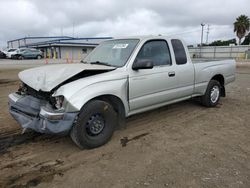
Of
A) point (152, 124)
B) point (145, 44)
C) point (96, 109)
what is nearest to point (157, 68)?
point (145, 44)

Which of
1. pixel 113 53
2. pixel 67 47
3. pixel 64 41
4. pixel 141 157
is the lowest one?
pixel 141 157

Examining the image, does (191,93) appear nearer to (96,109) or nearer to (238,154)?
(238,154)

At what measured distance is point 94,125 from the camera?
4039mm

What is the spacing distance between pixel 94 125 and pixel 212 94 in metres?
3.83

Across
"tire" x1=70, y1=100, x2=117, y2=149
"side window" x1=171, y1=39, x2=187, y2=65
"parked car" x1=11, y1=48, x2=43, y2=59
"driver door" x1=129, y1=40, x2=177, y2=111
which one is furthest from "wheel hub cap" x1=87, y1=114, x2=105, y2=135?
"parked car" x1=11, y1=48, x2=43, y2=59

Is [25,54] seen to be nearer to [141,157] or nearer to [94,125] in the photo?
[94,125]

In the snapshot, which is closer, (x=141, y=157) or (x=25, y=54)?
(x=141, y=157)

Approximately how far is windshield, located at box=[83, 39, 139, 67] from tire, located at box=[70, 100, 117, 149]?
0.96 m

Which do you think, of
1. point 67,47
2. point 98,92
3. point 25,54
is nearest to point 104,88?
point 98,92

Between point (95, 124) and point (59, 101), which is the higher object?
point (59, 101)

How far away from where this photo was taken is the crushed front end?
3623 mm

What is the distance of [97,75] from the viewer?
410 cm

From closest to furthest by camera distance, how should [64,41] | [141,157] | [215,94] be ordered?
[141,157], [215,94], [64,41]

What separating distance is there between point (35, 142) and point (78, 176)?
4.75 ft
